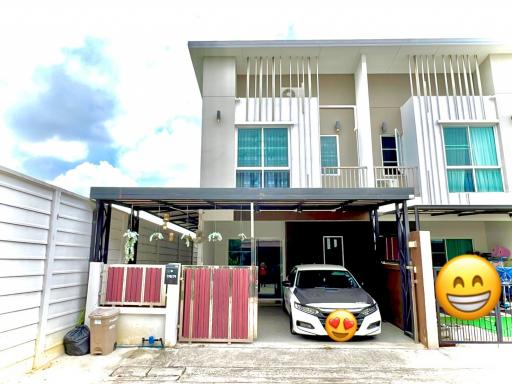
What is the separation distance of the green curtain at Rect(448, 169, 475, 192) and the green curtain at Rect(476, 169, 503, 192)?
0.21 metres

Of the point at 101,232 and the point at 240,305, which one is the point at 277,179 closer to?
the point at 240,305

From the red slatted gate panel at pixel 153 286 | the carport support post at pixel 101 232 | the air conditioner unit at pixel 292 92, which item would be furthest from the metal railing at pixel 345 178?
the carport support post at pixel 101 232

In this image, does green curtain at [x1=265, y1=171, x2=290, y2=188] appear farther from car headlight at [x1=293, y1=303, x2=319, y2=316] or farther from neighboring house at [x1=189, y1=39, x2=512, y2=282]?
car headlight at [x1=293, y1=303, x2=319, y2=316]

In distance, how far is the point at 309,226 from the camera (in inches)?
452

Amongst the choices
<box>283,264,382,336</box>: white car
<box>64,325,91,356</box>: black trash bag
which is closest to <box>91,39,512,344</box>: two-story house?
<box>283,264,382,336</box>: white car

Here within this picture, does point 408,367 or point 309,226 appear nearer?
point 408,367

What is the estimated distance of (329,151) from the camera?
11.4m

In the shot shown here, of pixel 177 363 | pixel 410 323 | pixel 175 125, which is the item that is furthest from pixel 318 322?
pixel 175 125

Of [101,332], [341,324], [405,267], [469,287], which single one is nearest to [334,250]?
[405,267]

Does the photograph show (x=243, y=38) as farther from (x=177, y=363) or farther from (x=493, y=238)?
(x=493, y=238)

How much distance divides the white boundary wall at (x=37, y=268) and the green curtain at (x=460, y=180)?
1019 cm

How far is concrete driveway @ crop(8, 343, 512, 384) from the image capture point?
466 cm

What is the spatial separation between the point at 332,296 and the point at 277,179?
4.36 m

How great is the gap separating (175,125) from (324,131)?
983cm
